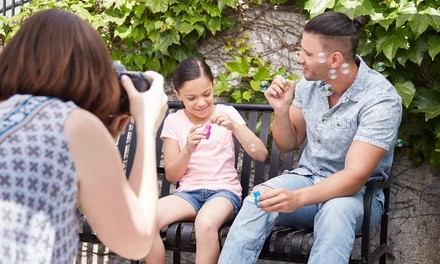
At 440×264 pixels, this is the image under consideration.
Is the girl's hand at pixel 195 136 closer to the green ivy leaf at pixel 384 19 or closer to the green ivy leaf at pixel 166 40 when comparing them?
the green ivy leaf at pixel 166 40

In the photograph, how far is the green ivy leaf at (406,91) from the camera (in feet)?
13.5

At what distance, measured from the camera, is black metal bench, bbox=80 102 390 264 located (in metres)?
3.48

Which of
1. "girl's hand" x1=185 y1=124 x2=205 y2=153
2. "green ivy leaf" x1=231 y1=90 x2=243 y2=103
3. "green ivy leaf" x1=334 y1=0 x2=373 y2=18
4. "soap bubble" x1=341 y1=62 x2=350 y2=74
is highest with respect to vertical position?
"green ivy leaf" x1=334 y1=0 x2=373 y2=18

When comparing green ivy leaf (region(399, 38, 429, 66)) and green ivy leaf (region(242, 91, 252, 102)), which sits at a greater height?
green ivy leaf (region(399, 38, 429, 66))

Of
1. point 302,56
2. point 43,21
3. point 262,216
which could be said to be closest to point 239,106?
point 302,56

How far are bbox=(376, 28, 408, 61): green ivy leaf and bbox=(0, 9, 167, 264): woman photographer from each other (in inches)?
101

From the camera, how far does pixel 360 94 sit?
361 cm

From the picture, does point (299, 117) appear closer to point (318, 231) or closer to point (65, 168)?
point (318, 231)

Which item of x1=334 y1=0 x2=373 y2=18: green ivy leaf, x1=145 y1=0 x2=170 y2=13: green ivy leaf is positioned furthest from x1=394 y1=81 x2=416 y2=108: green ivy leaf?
x1=145 y1=0 x2=170 y2=13: green ivy leaf

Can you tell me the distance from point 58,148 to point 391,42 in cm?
279

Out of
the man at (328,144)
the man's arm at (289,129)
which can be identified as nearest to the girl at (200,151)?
the man's arm at (289,129)

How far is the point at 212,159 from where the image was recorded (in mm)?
4070

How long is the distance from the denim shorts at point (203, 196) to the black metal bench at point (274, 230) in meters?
0.17

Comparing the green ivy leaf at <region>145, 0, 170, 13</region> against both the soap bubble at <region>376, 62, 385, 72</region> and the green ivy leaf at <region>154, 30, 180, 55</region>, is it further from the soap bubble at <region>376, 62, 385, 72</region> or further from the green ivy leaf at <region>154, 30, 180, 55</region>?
the soap bubble at <region>376, 62, 385, 72</region>
